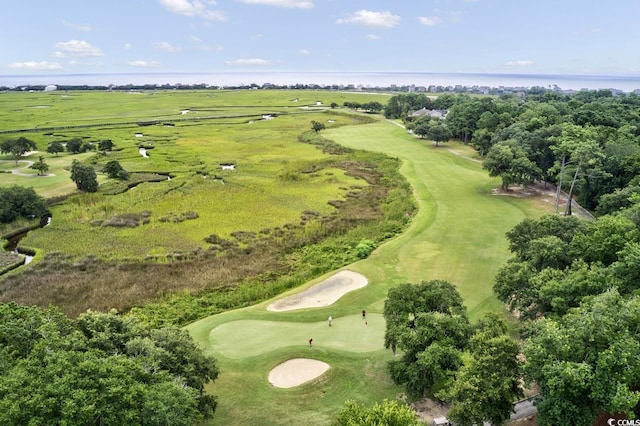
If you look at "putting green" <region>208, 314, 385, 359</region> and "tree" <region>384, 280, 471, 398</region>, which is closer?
"tree" <region>384, 280, 471, 398</region>

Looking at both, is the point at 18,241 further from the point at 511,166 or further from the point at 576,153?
the point at 511,166

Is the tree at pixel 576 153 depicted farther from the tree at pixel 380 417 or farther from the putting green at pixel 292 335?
the tree at pixel 380 417

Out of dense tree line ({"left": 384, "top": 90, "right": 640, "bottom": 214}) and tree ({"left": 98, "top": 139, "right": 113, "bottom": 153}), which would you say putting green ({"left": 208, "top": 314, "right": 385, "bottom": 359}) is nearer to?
dense tree line ({"left": 384, "top": 90, "right": 640, "bottom": 214})

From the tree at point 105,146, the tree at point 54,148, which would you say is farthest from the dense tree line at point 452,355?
the tree at point 54,148

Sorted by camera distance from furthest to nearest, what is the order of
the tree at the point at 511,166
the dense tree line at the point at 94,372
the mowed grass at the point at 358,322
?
1. the tree at the point at 511,166
2. the mowed grass at the point at 358,322
3. the dense tree line at the point at 94,372

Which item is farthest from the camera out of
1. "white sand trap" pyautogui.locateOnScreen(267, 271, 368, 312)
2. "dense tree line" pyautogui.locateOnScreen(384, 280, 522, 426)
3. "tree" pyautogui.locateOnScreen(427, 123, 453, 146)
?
"tree" pyautogui.locateOnScreen(427, 123, 453, 146)

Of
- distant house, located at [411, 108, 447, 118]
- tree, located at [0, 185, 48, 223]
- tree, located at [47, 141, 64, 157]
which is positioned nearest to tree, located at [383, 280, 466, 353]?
tree, located at [0, 185, 48, 223]

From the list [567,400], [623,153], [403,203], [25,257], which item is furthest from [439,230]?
[25,257]

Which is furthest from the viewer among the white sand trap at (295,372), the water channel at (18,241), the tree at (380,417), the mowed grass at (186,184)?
the mowed grass at (186,184)
